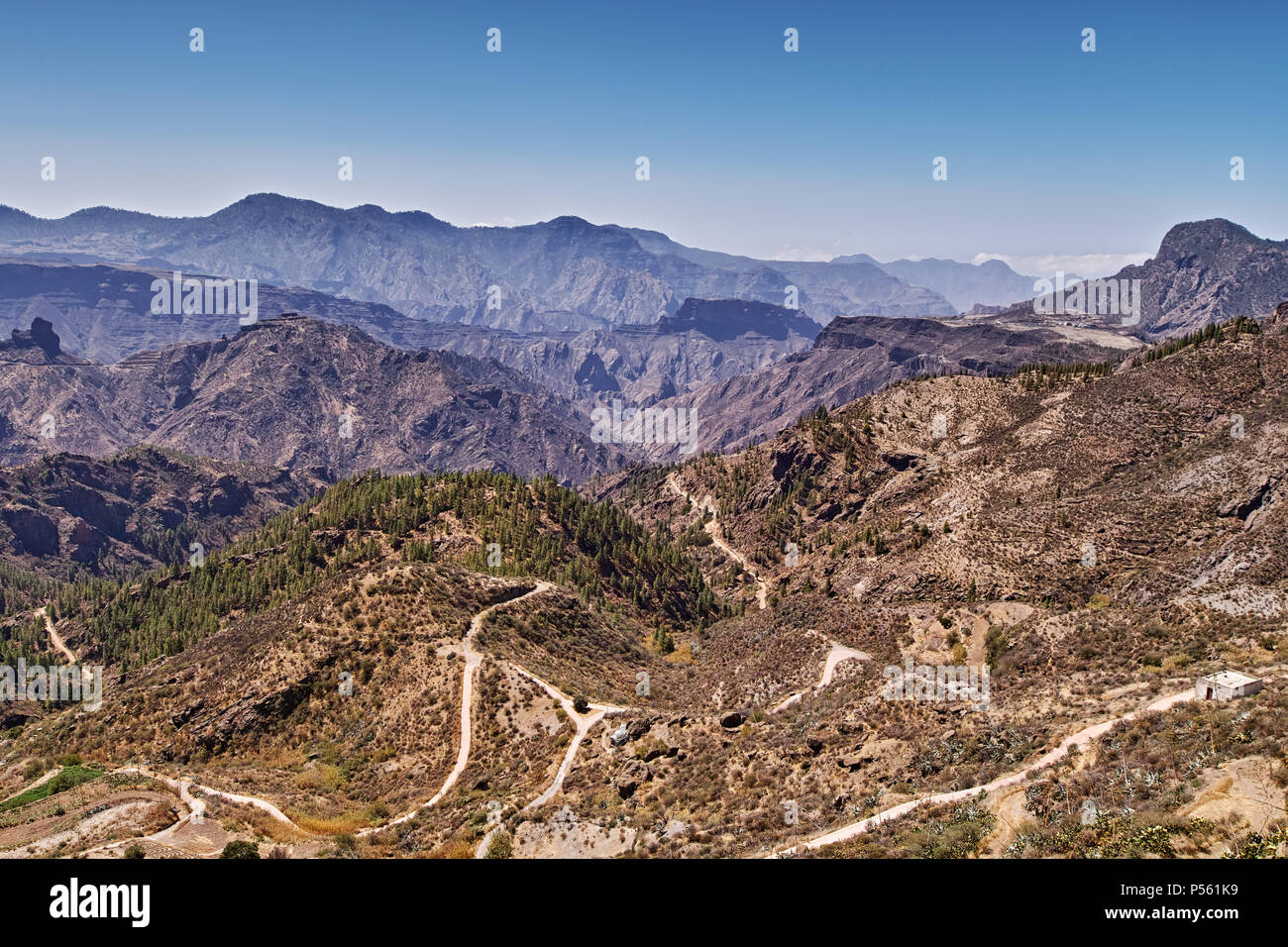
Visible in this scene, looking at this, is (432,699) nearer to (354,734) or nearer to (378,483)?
(354,734)

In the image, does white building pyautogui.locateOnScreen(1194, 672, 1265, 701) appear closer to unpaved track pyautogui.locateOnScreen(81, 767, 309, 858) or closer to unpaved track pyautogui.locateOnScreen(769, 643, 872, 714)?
unpaved track pyautogui.locateOnScreen(769, 643, 872, 714)

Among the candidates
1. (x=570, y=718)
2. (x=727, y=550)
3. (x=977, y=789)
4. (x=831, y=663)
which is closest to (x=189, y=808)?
(x=570, y=718)

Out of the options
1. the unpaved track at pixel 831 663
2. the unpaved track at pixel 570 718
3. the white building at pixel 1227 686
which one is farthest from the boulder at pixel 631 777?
the white building at pixel 1227 686

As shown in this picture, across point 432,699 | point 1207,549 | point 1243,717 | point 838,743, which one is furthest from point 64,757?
point 1207,549

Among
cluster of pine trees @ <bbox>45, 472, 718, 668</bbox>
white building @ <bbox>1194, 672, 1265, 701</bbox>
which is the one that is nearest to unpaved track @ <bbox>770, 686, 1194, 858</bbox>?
white building @ <bbox>1194, 672, 1265, 701</bbox>

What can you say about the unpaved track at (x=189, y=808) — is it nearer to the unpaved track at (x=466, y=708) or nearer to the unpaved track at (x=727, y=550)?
the unpaved track at (x=466, y=708)
